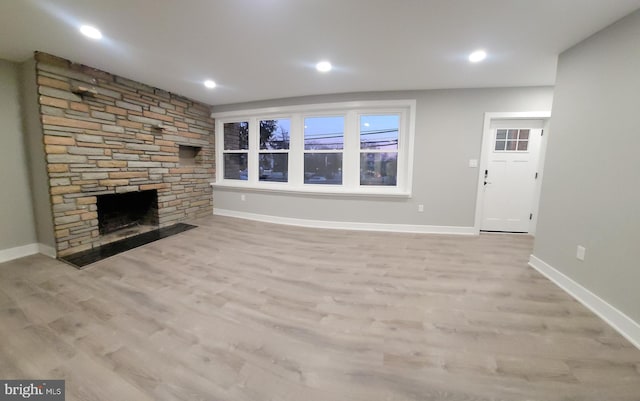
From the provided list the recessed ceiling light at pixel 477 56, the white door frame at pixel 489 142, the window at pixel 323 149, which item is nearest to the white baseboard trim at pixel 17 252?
the window at pixel 323 149

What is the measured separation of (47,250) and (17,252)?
0.95ft

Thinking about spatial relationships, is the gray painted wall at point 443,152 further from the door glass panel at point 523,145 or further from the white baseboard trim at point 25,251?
the white baseboard trim at point 25,251

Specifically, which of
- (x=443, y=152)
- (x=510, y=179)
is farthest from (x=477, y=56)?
(x=510, y=179)

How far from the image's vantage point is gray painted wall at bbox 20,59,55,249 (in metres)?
2.70

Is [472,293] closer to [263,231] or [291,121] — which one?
[263,231]

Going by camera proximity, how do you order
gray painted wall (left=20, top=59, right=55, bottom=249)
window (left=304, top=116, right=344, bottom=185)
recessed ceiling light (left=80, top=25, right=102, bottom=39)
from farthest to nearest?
window (left=304, top=116, right=344, bottom=185)
gray painted wall (left=20, top=59, right=55, bottom=249)
recessed ceiling light (left=80, top=25, right=102, bottom=39)

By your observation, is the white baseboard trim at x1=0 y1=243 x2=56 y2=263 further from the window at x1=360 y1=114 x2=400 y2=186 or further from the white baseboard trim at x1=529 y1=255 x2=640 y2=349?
the white baseboard trim at x1=529 y1=255 x2=640 y2=349

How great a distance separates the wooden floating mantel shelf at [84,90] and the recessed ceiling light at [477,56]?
462 centimetres

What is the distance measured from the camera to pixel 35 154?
2838 mm

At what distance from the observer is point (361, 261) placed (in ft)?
9.52

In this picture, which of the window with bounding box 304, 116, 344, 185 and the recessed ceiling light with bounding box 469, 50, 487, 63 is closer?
the recessed ceiling light with bounding box 469, 50, 487, 63

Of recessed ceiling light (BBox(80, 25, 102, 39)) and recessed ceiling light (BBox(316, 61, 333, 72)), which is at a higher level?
recessed ceiling light (BBox(316, 61, 333, 72))

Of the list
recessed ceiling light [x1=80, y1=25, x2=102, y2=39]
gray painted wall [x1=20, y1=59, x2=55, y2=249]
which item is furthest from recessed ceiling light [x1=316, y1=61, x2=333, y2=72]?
gray painted wall [x1=20, y1=59, x2=55, y2=249]

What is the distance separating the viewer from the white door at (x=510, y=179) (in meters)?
3.91
